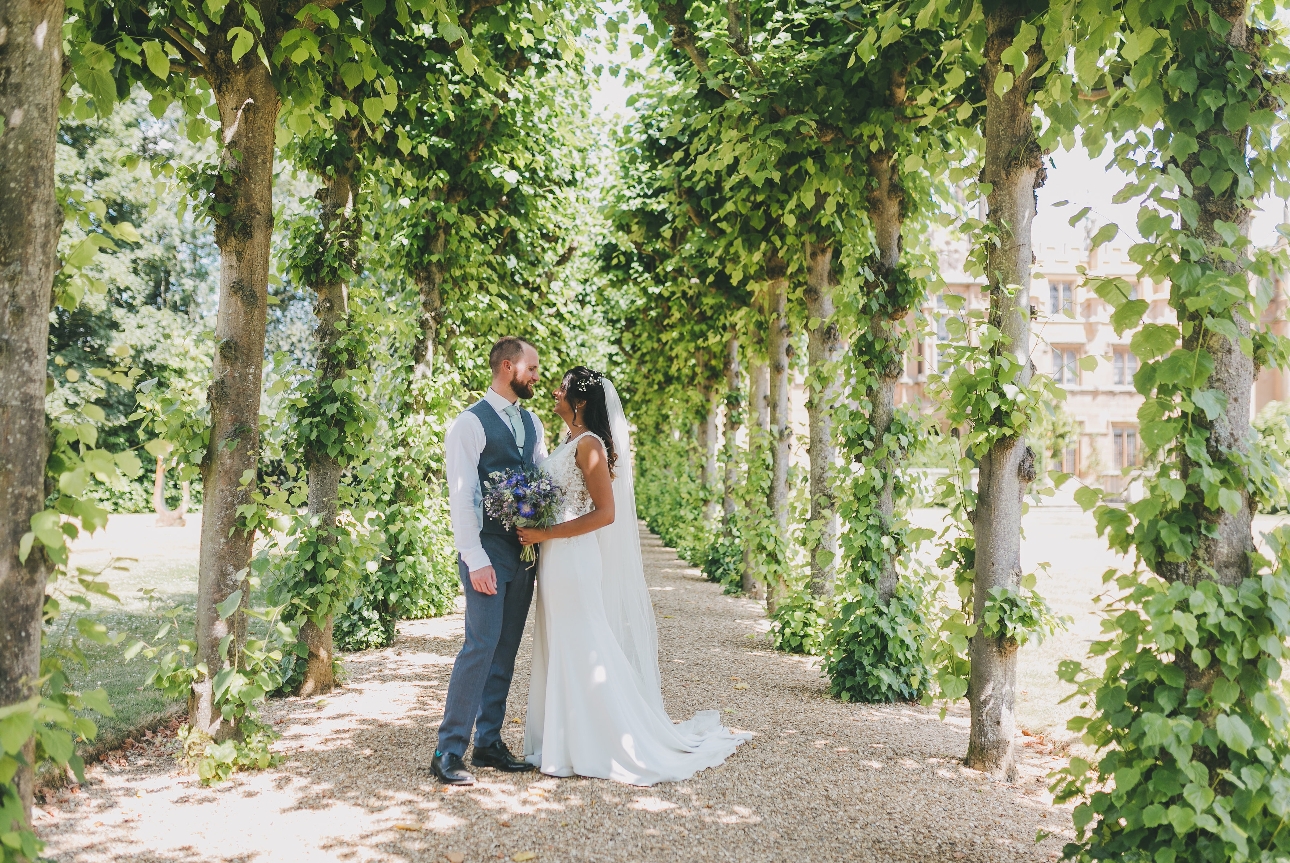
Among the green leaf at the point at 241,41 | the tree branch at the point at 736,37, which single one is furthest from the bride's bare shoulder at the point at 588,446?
the tree branch at the point at 736,37

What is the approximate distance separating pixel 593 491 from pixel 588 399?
1.87 ft

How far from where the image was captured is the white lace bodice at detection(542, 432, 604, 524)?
513cm

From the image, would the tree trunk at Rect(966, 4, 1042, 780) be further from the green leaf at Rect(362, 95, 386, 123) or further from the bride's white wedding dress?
the green leaf at Rect(362, 95, 386, 123)

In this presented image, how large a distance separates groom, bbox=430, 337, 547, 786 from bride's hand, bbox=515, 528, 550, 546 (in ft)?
0.30

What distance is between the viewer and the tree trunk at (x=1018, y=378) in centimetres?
475

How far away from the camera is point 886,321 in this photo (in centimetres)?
679

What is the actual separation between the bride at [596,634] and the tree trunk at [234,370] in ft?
5.28

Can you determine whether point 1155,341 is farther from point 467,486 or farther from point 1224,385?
point 467,486

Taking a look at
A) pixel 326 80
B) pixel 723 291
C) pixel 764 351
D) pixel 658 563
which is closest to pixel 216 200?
pixel 326 80

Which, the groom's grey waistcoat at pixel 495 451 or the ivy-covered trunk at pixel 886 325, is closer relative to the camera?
the groom's grey waistcoat at pixel 495 451

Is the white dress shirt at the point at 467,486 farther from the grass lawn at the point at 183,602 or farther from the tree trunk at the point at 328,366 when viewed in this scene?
the tree trunk at the point at 328,366

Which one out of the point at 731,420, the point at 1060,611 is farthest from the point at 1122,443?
the point at 1060,611

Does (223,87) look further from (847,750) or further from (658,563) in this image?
(658,563)

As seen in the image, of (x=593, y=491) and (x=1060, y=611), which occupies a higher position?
(x=593, y=491)
